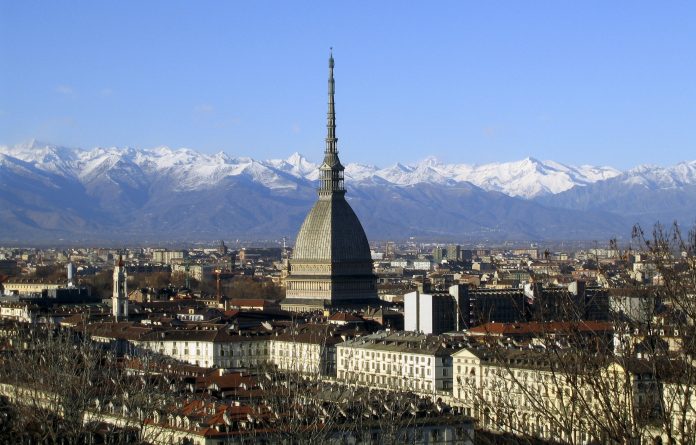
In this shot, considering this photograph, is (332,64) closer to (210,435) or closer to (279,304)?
(279,304)

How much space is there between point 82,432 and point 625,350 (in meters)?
20.4

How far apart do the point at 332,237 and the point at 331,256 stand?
5.94ft

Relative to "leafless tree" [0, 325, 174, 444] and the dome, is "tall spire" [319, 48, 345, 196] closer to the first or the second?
the dome

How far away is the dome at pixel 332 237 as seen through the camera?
4360 inches

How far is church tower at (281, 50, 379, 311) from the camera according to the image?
359ft

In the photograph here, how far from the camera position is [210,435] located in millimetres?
40250

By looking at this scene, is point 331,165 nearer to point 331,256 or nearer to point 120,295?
point 331,256

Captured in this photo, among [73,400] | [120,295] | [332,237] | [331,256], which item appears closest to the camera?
[73,400]

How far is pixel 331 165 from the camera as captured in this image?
114 metres

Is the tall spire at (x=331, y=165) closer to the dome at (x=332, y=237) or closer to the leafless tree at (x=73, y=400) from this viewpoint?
the dome at (x=332, y=237)

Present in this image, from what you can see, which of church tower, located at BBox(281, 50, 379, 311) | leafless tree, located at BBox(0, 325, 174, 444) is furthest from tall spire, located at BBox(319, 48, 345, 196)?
leafless tree, located at BBox(0, 325, 174, 444)

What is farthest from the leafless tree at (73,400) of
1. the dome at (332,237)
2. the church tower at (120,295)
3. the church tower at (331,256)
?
the dome at (332,237)

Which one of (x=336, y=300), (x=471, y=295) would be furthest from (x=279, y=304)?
(x=471, y=295)

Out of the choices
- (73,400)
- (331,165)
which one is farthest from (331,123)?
(73,400)
